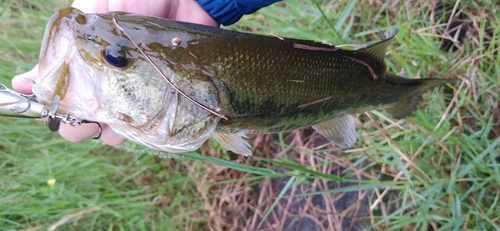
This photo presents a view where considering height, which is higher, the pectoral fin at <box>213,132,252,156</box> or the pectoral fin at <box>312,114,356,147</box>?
the pectoral fin at <box>213,132,252,156</box>

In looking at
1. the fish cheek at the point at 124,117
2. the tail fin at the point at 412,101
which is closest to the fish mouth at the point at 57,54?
the fish cheek at the point at 124,117

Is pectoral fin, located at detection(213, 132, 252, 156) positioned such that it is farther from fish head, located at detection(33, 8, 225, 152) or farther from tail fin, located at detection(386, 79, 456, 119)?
tail fin, located at detection(386, 79, 456, 119)

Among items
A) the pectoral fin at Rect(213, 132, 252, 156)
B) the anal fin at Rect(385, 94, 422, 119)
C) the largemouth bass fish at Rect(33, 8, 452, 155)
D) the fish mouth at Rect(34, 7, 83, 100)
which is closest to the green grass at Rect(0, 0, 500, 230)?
the anal fin at Rect(385, 94, 422, 119)

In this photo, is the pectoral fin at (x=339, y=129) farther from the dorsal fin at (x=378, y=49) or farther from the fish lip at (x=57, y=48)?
the fish lip at (x=57, y=48)

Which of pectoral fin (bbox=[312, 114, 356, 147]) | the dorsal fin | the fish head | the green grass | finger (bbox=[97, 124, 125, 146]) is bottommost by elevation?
the green grass

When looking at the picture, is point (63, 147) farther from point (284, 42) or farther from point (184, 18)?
point (284, 42)

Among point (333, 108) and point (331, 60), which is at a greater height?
point (331, 60)

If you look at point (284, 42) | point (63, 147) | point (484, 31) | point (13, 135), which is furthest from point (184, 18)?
point (484, 31)

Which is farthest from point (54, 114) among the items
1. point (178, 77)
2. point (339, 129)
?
point (339, 129)
